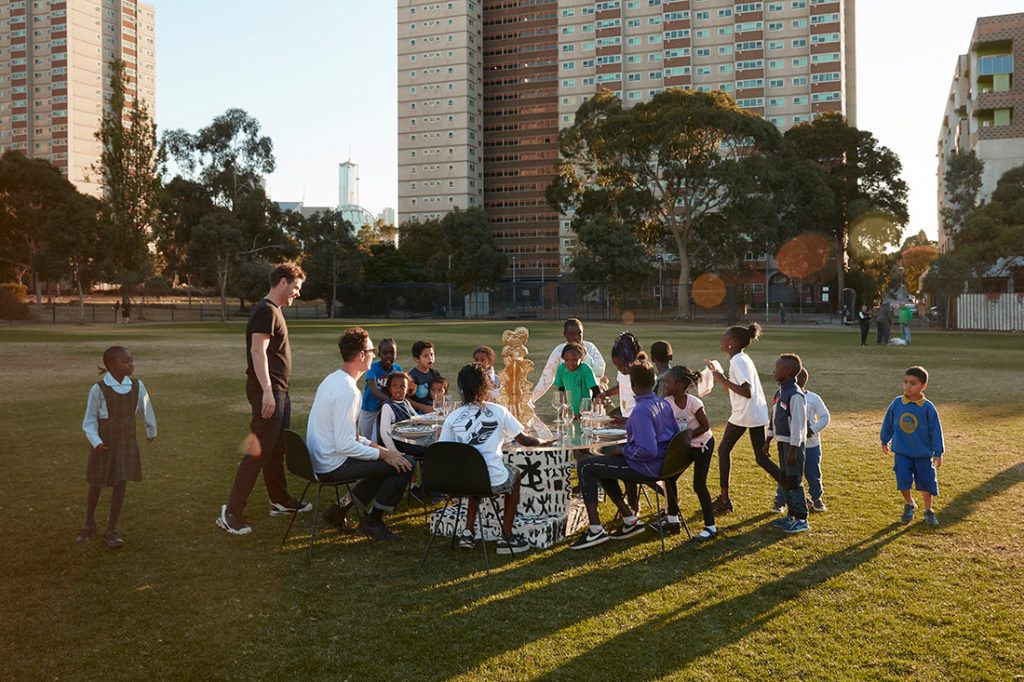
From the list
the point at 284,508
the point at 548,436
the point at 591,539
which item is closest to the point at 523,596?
the point at 591,539

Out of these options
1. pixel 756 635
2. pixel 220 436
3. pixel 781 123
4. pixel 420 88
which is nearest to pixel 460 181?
pixel 420 88

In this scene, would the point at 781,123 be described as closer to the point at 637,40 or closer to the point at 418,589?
the point at 637,40

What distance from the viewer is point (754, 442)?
277 inches

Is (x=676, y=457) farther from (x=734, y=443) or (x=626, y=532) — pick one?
(x=734, y=443)

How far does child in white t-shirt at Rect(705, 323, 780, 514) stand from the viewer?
6824mm

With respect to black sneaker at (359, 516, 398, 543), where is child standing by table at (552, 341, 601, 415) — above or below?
above

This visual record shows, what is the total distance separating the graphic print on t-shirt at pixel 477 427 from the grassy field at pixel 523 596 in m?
0.96

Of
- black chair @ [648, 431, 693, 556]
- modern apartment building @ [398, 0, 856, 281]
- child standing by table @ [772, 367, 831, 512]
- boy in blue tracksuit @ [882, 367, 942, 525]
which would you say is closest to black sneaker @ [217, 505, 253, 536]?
black chair @ [648, 431, 693, 556]

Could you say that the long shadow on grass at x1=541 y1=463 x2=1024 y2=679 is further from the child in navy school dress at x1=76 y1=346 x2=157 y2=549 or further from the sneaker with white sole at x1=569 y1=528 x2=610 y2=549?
the child in navy school dress at x1=76 y1=346 x2=157 y2=549

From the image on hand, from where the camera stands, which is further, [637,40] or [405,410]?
[637,40]

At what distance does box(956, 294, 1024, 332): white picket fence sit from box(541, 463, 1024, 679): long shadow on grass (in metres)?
42.4

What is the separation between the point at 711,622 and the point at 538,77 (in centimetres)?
11404

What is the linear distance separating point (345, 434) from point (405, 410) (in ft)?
5.03

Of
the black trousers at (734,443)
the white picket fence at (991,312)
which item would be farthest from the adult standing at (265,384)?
the white picket fence at (991,312)
